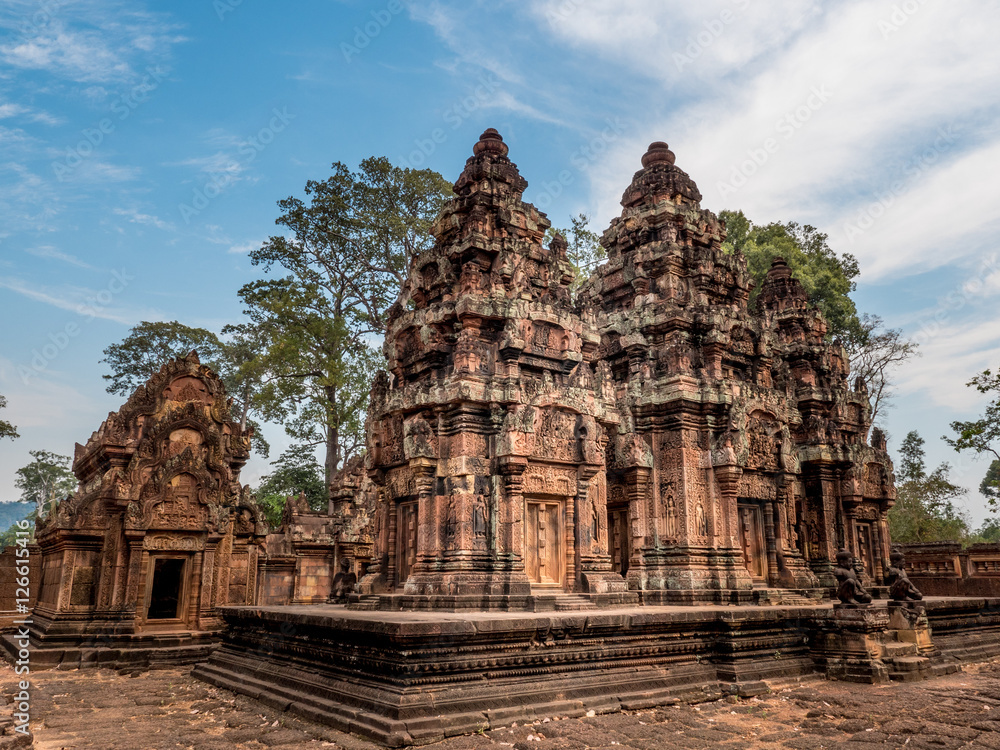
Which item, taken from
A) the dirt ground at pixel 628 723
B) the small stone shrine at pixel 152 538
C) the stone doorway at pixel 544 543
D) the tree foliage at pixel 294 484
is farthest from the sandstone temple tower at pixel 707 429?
the tree foliage at pixel 294 484

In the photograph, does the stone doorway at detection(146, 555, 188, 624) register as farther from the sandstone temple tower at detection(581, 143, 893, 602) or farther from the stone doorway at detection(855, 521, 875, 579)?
the stone doorway at detection(855, 521, 875, 579)

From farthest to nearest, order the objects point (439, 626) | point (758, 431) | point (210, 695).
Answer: point (758, 431)
point (210, 695)
point (439, 626)

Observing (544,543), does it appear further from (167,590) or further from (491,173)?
(167,590)

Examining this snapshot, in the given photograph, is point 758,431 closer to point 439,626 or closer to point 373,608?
point 373,608

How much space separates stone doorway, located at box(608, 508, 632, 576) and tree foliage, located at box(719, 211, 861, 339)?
1713 centimetres

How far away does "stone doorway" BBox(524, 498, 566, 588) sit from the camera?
1089 centimetres

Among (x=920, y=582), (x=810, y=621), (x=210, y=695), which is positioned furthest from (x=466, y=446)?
(x=920, y=582)

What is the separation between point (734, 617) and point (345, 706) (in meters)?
5.13

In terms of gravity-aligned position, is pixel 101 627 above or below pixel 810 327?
below

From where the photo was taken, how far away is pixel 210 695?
30.4 feet

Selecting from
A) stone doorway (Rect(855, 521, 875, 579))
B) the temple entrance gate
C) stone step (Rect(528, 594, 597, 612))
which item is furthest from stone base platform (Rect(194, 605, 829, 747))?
stone doorway (Rect(855, 521, 875, 579))

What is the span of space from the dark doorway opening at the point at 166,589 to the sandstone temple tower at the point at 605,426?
3.96 meters

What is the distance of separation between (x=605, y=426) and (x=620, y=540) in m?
3.28

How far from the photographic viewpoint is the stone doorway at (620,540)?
14.3 metres
